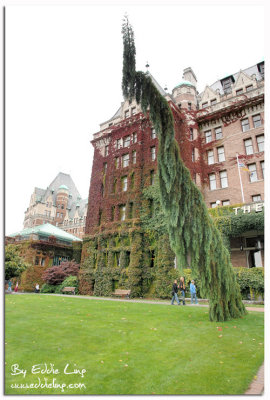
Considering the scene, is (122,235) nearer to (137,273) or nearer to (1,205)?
(137,273)

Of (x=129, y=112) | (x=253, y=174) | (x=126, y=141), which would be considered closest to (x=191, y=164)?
(x=253, y=174)

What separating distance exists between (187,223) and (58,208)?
8292 centimetres

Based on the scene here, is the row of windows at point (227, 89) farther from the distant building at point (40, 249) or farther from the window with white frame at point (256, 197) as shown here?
the distant building at point (40, 249)

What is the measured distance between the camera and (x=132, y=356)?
5.67 m

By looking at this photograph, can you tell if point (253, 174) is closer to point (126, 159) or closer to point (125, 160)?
point (126, 159)

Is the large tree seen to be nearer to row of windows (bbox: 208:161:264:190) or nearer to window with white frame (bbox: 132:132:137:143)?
row of windows (bbox: 208:161:264:190)

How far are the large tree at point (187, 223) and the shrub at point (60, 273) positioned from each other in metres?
25.5

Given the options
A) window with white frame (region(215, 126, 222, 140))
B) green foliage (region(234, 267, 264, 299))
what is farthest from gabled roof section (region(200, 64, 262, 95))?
green foliage (region(234, 267, 264, 299))

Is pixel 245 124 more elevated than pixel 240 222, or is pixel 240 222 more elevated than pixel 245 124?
pixel 245 124

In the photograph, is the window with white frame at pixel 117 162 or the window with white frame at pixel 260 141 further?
the window with white frame at pixel 117 162

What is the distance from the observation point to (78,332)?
734 cm

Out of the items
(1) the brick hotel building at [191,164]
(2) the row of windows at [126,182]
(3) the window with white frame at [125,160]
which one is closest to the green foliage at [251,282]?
(1) the brick hotel building at [191,164]

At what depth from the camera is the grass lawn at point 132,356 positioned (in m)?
4.31

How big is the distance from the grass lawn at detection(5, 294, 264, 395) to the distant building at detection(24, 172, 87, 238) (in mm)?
72477
